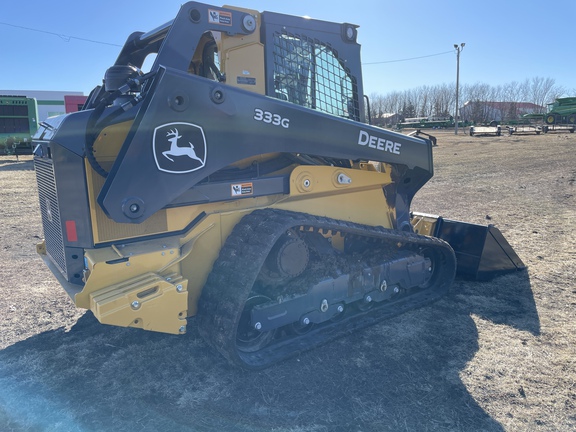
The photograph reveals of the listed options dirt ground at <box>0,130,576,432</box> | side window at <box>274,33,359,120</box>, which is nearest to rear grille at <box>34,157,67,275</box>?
dirt ground at <box>0,130,576,432</box>

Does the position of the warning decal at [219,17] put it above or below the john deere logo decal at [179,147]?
above

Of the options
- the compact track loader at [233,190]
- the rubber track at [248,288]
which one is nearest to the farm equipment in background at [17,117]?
the compact track loader at [233,190]

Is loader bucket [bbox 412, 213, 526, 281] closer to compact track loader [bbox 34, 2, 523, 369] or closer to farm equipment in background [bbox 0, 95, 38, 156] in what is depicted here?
compact track loader [bbox 34, 2, 523, 369]

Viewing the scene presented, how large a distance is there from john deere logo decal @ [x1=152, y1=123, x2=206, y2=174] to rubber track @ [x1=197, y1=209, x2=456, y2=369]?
0.70m

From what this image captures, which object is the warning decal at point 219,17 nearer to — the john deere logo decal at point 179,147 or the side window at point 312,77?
the side window at point 312,77

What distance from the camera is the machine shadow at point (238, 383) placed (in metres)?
2.87

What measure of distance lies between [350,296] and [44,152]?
9.53ft

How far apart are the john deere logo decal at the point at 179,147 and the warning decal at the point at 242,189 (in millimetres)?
461

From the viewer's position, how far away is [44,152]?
360 cm

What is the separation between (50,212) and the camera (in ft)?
12.5

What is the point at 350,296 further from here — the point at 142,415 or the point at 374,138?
the point at 142,415

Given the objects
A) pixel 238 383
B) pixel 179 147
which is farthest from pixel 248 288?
pixel 179 147

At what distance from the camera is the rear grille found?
3529 millimetres

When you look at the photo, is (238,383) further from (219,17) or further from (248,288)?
(219,17)
